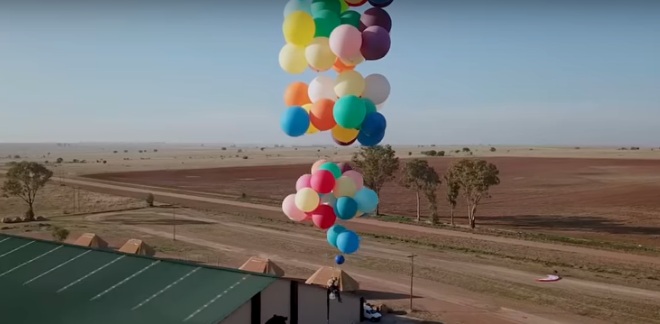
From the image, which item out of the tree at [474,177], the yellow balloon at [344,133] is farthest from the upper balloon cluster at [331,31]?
the tree at [474,177]

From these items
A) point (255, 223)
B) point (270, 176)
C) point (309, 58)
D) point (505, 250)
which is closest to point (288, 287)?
point (309, 58)

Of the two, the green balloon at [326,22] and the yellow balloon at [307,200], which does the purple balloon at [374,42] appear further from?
the yellow balloon at [307,200]

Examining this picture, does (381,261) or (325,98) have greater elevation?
(325,98)

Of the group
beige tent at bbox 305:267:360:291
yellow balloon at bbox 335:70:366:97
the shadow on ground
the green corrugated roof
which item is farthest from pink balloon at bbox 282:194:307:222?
the shadow on ground

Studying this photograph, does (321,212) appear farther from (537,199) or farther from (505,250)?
(537,199)

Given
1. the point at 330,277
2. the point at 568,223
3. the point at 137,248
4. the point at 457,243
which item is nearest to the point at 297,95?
the point at 330,277

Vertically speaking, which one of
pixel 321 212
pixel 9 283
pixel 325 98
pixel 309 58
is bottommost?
pixel 9 283
